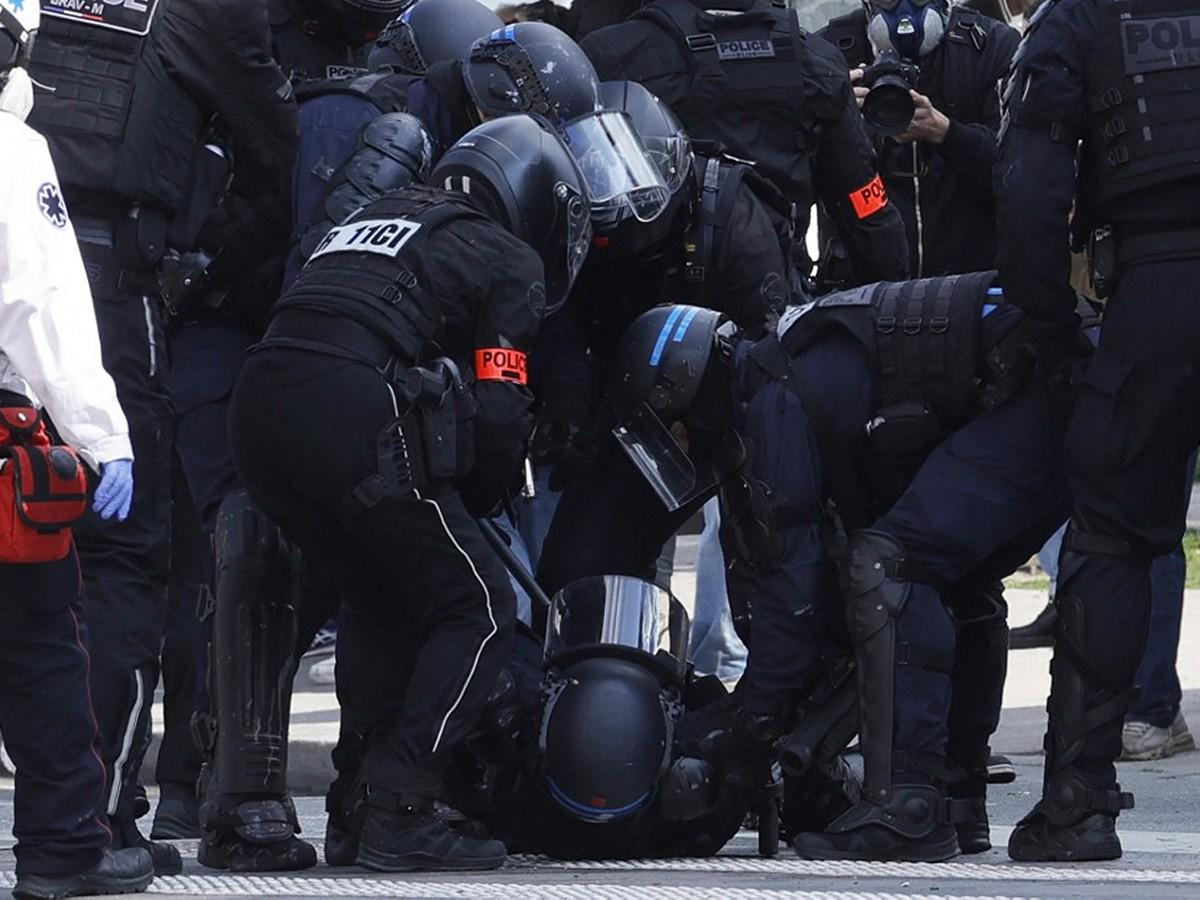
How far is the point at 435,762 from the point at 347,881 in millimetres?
408

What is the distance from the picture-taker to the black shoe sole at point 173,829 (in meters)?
6.32

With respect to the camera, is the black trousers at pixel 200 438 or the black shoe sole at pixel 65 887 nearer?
the black shoe sole at pixel 65 887

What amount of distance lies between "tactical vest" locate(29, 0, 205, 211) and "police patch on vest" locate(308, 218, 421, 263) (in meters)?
0.39

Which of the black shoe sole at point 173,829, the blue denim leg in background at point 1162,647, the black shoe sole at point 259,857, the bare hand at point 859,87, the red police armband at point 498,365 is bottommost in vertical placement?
the black shoe sole at point 173,829

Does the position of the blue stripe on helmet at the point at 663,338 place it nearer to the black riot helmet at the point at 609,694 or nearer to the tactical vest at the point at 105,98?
the black riot helmet at the point at 609,694

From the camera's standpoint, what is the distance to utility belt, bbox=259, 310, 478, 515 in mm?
5152

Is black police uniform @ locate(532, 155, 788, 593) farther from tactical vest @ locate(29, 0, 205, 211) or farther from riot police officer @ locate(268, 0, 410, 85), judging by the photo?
tactical vest @ locate(29, 0, 205, 211)

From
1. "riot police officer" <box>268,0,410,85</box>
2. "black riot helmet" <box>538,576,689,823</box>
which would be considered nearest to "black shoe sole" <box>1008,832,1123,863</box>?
"black riot helmet" <box>538,576,689,823</box>

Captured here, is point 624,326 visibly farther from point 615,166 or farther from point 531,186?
point 531,186

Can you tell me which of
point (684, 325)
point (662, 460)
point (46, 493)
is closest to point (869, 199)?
point (684, 325)

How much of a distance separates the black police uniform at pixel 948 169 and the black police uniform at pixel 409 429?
7.22 feet

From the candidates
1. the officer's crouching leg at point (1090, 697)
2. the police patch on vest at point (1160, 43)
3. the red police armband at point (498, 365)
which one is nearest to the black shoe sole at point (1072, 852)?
the officer's crouching leg at point (1090, 697)

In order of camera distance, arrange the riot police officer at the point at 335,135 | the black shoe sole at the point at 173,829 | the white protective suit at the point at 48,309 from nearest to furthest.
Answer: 1. the white protective suit at the point at 48,309
2. the riot police officer at the point at 335,135
3. the black shoe sole at the point at 173,829

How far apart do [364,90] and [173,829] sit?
1866 millimetres
